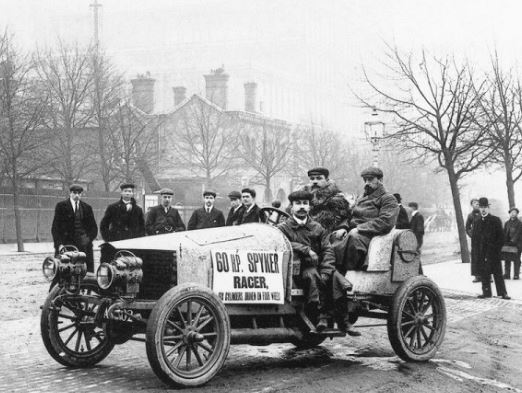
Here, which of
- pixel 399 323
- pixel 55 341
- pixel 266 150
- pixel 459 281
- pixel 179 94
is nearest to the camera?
pixel 55 341

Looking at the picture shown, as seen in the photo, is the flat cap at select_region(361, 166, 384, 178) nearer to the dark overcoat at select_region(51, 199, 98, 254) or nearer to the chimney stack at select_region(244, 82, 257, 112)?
the dark overcoat at select_region(51, 199, 98, 254)

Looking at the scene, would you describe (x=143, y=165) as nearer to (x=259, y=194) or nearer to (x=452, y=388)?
(x=259, y=194)

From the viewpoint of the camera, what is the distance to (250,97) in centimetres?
5816

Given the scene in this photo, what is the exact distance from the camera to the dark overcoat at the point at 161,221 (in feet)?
42.5

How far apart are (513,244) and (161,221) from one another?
942cm

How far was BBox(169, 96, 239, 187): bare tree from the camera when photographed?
156ft

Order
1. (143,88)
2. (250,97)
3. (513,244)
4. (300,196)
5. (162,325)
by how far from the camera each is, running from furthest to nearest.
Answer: (250,97), (143,88), (513,244), (300,196), (162,325)

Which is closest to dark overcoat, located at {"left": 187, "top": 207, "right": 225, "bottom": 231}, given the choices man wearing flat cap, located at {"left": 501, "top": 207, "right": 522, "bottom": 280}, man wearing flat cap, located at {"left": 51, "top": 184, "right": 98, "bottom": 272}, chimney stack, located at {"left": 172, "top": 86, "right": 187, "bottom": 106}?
man wearing flat cap, located at {"left": 51, "top": 184, "right": 98, "bottom": 272}

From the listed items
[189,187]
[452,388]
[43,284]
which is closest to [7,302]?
[43,284]

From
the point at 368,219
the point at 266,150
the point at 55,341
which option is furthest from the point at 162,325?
the point at 266,150

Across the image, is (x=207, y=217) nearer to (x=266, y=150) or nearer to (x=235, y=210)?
(x=235, y=210)

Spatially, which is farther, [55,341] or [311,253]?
[311,253]

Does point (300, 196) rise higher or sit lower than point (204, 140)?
lower

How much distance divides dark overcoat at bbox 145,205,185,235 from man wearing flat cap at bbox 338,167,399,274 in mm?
4393
